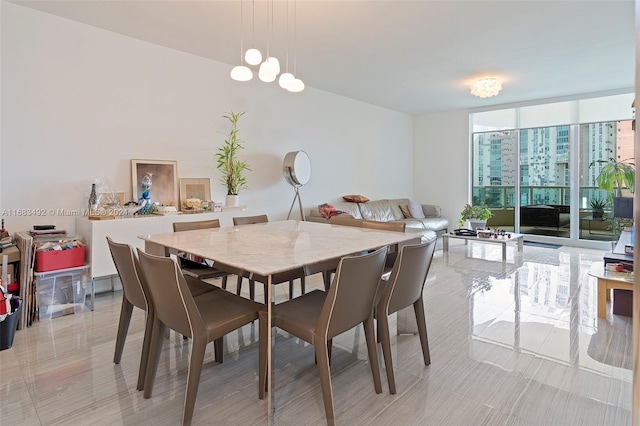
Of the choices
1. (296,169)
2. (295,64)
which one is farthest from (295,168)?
(295,64)

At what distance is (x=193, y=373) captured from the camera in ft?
5.42

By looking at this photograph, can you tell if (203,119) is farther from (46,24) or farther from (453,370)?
(453,370)

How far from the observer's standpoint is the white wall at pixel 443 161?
771 cm

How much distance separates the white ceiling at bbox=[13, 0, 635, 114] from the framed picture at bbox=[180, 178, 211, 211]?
152cm

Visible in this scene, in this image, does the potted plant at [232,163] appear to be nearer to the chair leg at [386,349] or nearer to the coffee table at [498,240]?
the chair leg at [386,349]

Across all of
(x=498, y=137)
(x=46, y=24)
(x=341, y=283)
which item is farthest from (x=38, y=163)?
(x=498, y=137)

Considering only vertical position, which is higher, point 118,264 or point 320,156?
point 320,156

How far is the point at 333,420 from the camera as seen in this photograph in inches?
65.3

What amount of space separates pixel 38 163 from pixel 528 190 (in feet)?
25.2

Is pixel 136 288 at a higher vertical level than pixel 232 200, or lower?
lower

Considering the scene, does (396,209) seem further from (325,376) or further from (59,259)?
(325,376)

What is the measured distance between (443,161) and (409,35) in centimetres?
465

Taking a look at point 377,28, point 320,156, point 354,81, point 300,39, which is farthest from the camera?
point 320,156

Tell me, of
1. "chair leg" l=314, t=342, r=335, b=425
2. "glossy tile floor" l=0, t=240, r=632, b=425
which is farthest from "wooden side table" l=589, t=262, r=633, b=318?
"chair leg" l=314, t=342, r=335, b=425
